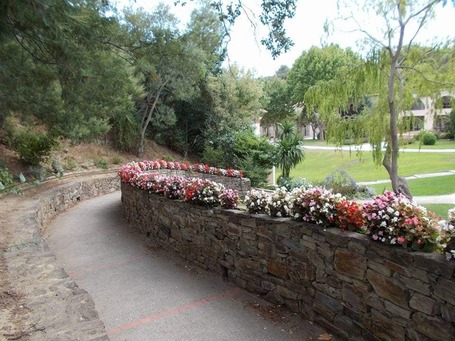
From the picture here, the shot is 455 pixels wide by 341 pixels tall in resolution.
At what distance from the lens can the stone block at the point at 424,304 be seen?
7.12 ft

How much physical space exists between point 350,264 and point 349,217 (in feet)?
1.32

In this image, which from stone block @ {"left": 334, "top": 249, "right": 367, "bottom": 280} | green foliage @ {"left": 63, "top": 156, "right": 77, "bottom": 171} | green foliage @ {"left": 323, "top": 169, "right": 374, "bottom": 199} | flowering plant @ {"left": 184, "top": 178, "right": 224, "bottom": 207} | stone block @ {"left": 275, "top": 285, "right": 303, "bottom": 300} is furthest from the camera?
green foliage @ {"left": 63, "top": 156, "right": 77, "bottom": 171}

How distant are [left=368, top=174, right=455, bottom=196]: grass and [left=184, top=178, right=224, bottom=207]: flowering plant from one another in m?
9.11

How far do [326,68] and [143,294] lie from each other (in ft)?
94.8

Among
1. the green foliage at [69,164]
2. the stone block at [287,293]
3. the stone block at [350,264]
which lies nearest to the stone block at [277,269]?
the stone block at [287,293]

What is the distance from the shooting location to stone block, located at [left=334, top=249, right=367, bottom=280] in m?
2.68

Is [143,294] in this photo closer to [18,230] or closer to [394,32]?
[18,230]

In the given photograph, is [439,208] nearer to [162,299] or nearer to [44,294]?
[162,299]

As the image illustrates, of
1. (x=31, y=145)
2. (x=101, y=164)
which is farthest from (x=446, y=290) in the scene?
(x=101, y=164)

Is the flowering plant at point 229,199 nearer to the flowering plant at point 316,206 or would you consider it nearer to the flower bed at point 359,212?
the flower bed at point 359,212

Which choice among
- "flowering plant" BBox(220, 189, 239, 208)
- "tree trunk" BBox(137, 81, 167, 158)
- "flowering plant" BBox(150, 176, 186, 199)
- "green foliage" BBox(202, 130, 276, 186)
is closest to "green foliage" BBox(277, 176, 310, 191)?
"green foliage" BBox(202, 130, 276, 186)

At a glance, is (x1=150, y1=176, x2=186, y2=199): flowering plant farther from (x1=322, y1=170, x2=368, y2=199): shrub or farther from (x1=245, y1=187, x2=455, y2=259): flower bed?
(x1=322, y1=170, x2=368, y2=199): shrub

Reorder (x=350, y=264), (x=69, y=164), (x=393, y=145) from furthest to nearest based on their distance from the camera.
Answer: (x=69, y=164)
(x=393, y=145)
(x=350, y=264)

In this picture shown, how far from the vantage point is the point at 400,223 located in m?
2.39
